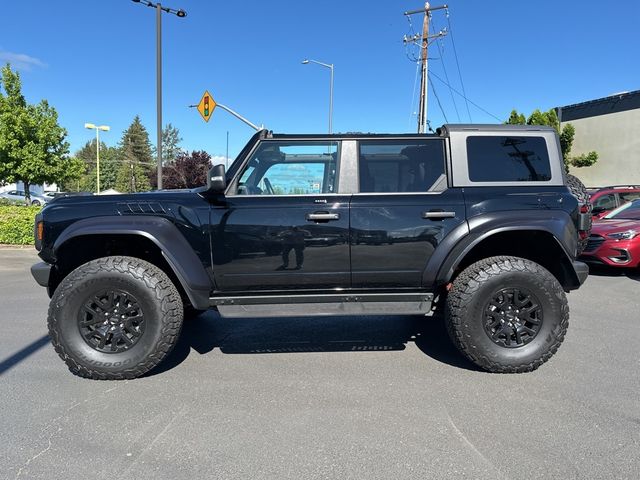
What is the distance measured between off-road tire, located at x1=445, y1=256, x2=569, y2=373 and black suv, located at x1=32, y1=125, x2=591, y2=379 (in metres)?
0.01

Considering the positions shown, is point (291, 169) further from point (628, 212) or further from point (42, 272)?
point (628, 212)

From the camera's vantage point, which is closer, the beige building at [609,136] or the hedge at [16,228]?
the hedge at [16,228]

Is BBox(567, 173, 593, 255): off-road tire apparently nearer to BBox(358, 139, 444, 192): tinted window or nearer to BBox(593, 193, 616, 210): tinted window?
BBox(358, 139, 444, 192): tinted window

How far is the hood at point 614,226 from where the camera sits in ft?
26.5

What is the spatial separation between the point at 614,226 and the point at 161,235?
8.11 m

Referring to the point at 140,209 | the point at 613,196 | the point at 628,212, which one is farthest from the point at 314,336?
the point at 613,196

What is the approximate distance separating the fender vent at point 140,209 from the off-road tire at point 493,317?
250 cm

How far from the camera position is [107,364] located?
11.9 ft

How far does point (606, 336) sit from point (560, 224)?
6.34 feet

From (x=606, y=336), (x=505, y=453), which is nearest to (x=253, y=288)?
(x=505, y=453)

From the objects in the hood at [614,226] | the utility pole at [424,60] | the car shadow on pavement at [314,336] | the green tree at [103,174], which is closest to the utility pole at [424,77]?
the utility pole at [424,60]

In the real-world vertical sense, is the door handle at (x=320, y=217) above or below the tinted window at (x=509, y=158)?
below

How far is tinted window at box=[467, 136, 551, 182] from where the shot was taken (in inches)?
156

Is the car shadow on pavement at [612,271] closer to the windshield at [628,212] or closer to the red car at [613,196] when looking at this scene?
the windshield at [628,212]
